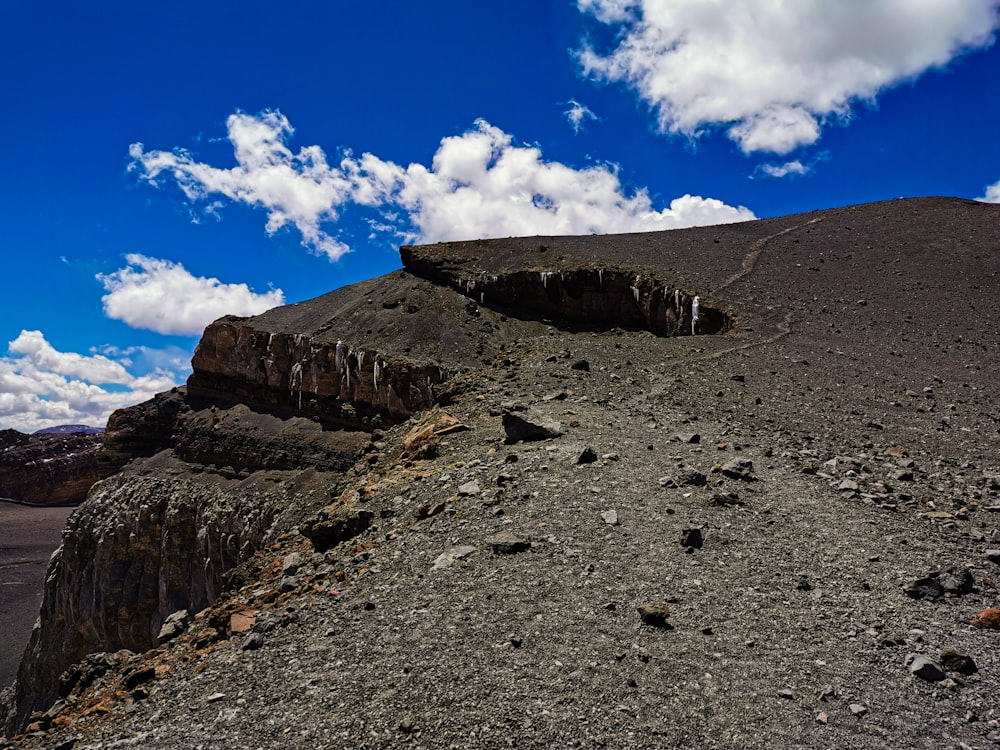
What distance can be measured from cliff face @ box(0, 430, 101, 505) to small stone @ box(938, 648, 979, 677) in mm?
90845

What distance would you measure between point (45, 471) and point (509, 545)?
93727 mm

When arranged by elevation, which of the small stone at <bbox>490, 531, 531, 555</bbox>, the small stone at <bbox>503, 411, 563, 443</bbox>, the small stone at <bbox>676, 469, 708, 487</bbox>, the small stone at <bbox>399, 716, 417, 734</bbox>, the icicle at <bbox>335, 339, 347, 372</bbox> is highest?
the icicle at <bbox>335, 339, 347, 372</bbox>

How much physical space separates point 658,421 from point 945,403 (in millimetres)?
5642

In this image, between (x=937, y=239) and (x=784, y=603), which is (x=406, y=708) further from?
(x=937, y=239)

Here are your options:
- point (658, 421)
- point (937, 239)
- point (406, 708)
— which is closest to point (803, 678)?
point (406, 708)

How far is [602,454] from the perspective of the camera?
8.21 meters

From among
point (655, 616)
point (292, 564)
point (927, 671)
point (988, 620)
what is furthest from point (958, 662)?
point (292, 564)

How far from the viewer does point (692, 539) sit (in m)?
5.88

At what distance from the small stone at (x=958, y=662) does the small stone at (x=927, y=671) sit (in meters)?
0.11

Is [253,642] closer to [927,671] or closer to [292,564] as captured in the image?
[292,564]

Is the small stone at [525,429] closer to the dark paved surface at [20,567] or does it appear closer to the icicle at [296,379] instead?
the icicle at [296,379]

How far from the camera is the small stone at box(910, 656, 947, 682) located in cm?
412

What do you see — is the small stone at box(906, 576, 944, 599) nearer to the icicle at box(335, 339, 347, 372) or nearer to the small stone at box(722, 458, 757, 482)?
the small stone at box(722, 458, 757, 482)

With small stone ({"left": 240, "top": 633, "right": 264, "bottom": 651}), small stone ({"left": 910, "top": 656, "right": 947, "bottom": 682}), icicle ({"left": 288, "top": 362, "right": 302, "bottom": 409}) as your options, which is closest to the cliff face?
icicle ({"left": 288, "top": 362, "right": 302, "bottom": 409})
